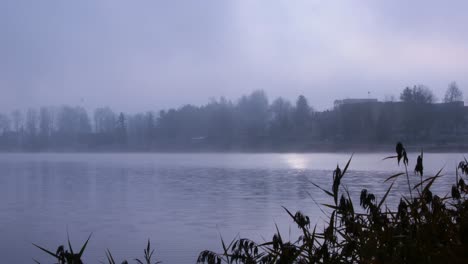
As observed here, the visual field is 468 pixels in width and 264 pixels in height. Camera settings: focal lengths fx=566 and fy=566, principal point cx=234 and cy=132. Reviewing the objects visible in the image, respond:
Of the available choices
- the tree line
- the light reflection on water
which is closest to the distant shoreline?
the tree line

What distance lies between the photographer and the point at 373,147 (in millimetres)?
50688

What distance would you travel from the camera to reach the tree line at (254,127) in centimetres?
4456

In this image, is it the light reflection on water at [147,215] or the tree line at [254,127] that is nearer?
the light reflection on water at [147,215]

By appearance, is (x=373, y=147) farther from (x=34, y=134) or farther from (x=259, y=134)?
(x=34, y=134)

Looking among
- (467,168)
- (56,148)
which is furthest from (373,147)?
(56,148)

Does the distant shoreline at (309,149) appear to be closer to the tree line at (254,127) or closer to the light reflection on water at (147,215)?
the tree line at (254,127)

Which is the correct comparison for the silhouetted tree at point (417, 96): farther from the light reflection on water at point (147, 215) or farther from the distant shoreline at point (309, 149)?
the light reflection on water at point (147, 215)

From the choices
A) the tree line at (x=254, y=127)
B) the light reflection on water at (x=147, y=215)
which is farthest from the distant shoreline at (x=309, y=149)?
the light reflection on water at (x=147, y=215)

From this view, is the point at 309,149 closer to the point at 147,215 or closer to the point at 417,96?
the point at 417,96

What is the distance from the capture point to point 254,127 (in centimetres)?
7406

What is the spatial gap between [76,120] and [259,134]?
1567 inches

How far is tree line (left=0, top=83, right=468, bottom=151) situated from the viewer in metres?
44.6

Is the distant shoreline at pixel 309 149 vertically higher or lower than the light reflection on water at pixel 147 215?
higher

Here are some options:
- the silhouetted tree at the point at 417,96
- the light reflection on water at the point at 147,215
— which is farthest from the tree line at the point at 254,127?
the light reflection on water at the point at 147,215
